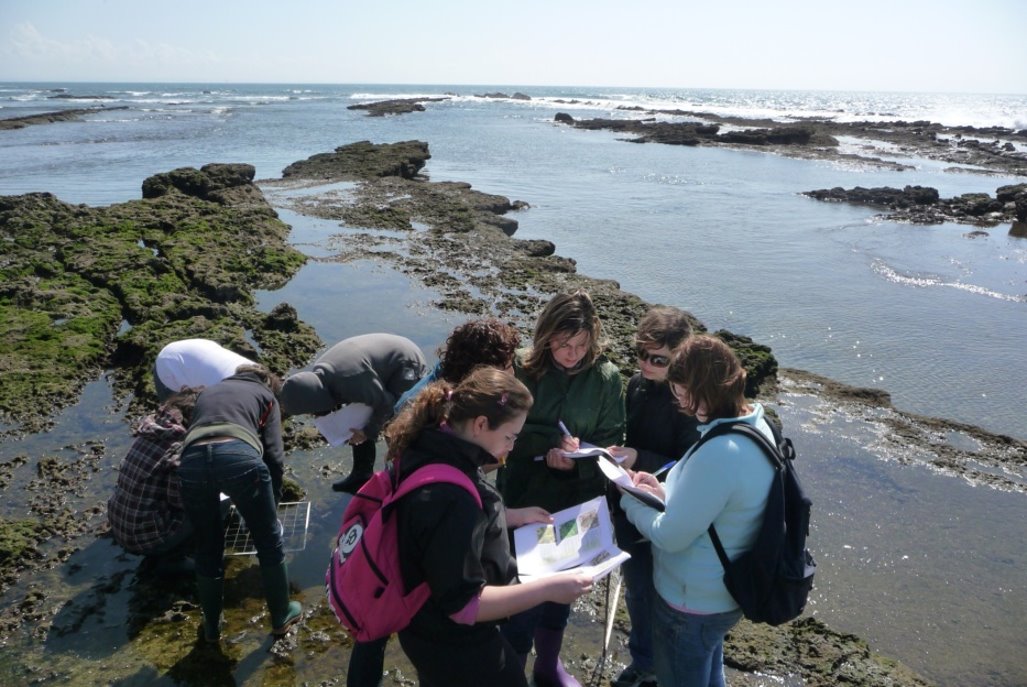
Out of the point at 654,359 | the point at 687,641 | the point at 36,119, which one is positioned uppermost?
the point at 36,119

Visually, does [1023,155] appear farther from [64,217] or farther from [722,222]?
[64,217]

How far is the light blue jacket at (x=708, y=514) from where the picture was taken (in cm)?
269

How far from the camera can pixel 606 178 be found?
27.0 metres

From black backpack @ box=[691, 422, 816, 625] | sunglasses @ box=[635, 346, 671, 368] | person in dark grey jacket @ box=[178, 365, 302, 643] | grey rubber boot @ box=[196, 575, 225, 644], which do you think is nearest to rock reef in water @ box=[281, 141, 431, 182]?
person in dark grey jacket @ box=[178, 365, 302, 643]

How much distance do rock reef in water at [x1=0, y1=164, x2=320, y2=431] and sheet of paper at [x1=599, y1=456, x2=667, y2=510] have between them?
5683 millimetres

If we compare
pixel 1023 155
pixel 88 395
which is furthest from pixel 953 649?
pixel 1023 155

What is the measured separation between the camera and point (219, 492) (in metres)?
3.78

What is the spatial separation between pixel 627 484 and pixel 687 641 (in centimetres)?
68

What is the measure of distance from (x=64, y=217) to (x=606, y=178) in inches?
716

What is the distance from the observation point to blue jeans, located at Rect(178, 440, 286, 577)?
3674mm

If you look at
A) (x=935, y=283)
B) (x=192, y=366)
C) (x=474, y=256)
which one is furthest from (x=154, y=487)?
(x=935, y=283)

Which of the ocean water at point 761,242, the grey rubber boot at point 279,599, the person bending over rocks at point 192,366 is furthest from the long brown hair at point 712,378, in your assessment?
the ocean water at point 761,242

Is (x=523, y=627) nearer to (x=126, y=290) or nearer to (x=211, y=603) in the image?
(x=211, y=603)

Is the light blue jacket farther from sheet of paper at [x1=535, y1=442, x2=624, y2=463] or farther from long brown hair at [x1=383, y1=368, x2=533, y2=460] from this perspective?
long brown hair at [x1=383, y1=368, x2=533, y2=460]
